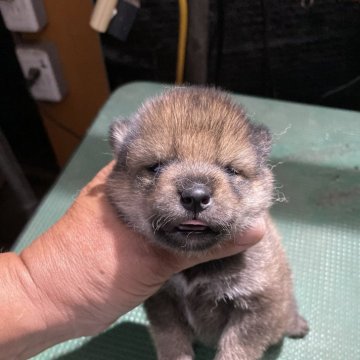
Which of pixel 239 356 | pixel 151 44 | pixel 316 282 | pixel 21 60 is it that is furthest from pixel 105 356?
pixel 151 44

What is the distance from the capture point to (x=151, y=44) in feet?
7.20

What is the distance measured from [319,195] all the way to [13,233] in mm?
1592

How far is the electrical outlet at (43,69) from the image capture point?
195 cm

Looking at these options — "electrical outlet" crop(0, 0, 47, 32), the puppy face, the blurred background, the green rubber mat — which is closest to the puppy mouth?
the puppy face

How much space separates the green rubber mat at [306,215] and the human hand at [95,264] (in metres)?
0.27

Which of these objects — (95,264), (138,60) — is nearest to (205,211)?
(95,264)

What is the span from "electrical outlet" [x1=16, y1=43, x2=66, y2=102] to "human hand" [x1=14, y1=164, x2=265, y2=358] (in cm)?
120

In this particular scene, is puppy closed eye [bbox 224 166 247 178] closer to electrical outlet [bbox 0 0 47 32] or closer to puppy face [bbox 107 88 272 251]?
puppy face [bbox 107 88 272 251]

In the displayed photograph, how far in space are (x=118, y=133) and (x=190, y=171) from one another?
0.93 feet

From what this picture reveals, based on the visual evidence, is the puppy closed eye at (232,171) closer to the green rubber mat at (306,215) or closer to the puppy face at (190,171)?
the puppy face at (190,171)

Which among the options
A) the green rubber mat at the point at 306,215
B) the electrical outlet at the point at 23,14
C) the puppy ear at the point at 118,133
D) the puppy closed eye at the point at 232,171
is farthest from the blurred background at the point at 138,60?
the puppy closed eye at the point at 232,171

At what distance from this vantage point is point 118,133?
1.05m

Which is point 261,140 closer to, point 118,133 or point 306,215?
point 118,133

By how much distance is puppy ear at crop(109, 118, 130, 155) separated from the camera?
1034 mm
